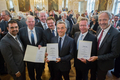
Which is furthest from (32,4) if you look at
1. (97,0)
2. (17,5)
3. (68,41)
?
(68,41)

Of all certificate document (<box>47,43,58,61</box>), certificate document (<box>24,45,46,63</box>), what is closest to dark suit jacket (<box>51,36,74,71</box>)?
certificate document (<box>47,43,58,61</box>)

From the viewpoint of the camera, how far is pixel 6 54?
1657mm

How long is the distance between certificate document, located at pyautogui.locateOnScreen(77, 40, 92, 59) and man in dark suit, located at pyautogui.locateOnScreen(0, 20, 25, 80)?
133cm

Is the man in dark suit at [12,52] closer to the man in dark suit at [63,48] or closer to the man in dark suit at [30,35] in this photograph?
the man in dark suit at [30,35]

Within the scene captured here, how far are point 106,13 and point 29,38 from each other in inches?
74.0

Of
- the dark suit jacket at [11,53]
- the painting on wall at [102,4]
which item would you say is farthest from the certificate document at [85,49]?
the painting on wall at [102,4]

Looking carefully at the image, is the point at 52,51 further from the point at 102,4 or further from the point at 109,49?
the point at 102,4

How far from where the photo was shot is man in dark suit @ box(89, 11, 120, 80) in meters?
1.66

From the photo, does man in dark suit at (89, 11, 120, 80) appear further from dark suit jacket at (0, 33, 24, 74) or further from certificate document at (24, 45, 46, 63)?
dark suit jacket at (0, 33, 24, 74)

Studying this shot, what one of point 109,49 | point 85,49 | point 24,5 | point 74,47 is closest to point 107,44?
point 109,49

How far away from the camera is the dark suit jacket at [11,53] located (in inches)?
64.9

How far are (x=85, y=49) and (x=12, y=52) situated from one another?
1525mm

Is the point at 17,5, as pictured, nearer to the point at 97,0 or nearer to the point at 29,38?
the point at 97,0

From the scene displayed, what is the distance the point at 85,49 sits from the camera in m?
1.70
